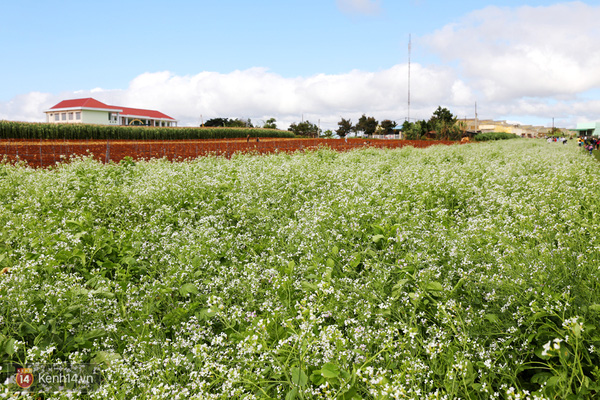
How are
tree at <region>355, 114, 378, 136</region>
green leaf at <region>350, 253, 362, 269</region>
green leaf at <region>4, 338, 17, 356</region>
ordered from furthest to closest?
tree at <region>355, 114, 378, 136</region> → green leaf at <region>350, 253, 362, 269</region> → green leaf at <region>4, 338, 17, 356</region>

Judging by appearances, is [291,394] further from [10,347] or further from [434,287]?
[10,347]

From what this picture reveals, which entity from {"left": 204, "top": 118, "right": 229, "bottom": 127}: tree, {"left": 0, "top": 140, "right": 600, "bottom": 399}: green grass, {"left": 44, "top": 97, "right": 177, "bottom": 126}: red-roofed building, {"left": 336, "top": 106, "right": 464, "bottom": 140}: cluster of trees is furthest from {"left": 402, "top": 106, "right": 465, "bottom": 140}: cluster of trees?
{"left": 0, "top": 140, "right": 600, "bottom": 399}: green grass

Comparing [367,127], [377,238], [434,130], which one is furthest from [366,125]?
[377,238]

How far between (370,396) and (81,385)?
2557 mm

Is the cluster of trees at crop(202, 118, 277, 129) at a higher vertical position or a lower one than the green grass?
higher

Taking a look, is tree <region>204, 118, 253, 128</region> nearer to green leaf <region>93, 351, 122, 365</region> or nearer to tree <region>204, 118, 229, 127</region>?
tree <region>204, 118, 229, 127</region>

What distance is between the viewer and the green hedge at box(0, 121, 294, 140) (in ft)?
144

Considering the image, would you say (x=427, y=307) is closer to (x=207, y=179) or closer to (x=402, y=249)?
(x=402, y=249)

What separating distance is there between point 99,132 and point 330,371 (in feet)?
182

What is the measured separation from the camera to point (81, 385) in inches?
132

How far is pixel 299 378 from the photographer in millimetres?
2723

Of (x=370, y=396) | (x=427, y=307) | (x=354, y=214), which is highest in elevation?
(x=354, y=214)

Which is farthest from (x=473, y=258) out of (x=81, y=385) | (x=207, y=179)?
(x=207, y=179)

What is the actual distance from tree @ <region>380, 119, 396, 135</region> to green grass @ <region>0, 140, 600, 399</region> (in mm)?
100848
